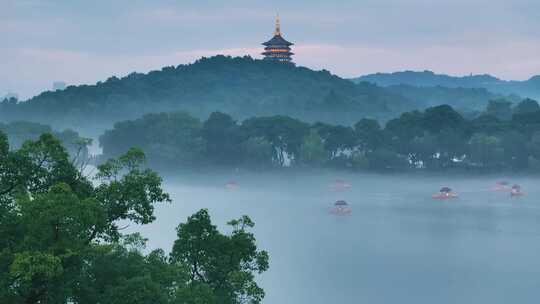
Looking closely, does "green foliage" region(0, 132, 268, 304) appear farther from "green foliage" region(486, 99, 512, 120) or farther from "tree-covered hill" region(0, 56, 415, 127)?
"tree-covered hill" region(0, 56, 415, 127)

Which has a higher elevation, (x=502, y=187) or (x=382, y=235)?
(x=502, y=187)

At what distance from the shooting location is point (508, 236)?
5438 cm

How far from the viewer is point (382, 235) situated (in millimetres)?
55281

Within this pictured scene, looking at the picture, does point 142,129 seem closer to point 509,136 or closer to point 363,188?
point 363,188

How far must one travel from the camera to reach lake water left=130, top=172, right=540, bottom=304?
3872 cm

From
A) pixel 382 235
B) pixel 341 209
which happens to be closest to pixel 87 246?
pixel 382 235

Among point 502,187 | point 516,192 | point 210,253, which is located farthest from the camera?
point 502,187

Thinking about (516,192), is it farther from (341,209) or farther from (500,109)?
(500,109)

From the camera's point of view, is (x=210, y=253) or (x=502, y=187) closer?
(x=210, y=253)

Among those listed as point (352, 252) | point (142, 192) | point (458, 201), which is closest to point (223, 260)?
point (142, 192)

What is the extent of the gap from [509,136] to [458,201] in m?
22.4

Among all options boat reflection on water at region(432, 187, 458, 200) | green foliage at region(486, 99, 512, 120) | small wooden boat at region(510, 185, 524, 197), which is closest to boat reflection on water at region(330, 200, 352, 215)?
boat reflection on water at region(432, 187, 458, 200)

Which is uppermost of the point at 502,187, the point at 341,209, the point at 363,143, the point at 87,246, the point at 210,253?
the point at 87,246

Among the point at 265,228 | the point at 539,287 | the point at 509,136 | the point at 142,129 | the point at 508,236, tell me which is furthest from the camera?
the point at 142,129
